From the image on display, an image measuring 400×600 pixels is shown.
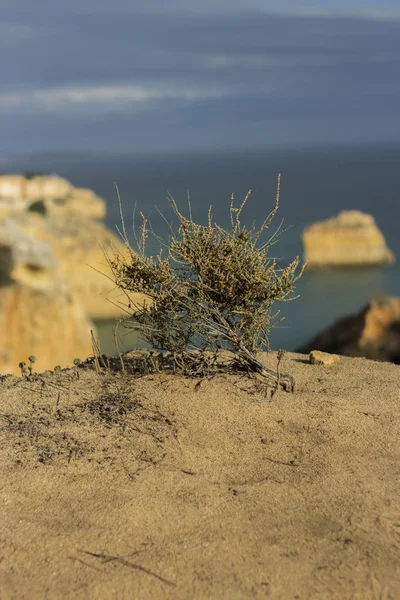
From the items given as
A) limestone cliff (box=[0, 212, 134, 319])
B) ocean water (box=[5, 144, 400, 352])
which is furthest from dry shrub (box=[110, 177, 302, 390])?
limestone cliff (box=[0, 212, 134, 319])

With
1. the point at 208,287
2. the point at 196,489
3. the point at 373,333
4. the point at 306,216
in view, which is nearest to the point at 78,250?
the point at 373,333

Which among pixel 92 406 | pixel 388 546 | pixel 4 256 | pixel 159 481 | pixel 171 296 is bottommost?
pixel 388 546

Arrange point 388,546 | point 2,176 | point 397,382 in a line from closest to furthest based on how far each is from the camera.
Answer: point 388,546 → point 397,382 → point 2,176

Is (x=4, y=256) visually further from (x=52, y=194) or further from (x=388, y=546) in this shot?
(x=52, y=194)

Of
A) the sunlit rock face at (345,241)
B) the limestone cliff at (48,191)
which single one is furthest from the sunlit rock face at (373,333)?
the limestone cliff at (48,191)

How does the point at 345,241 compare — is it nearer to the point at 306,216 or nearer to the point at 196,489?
the point at 306,216

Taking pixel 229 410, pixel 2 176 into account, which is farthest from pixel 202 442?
pixel 2 176
